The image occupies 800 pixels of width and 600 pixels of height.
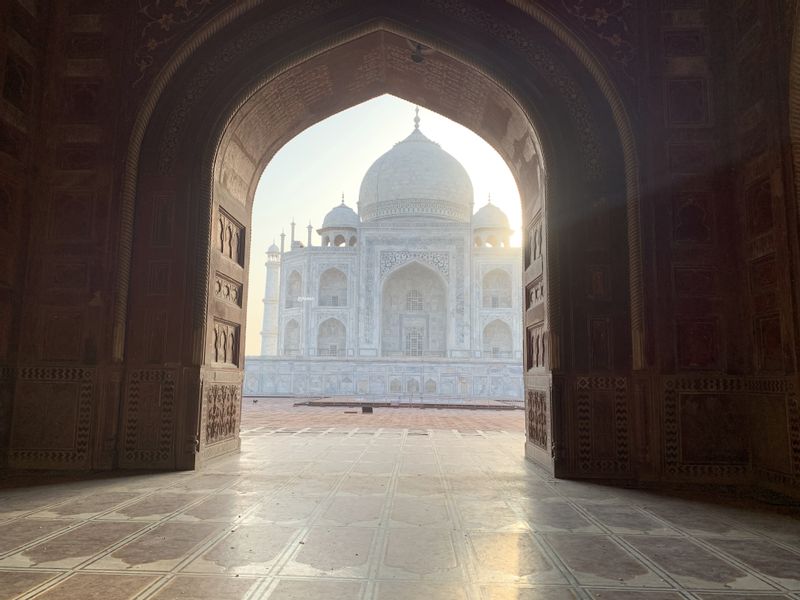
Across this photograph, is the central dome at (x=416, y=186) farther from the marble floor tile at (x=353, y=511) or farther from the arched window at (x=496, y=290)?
the marble floor tile at (x=353, y=511)

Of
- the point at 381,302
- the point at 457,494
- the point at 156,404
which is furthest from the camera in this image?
the point at 381,302

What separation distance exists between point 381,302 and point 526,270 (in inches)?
885

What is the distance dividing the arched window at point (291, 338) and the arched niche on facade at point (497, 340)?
9.86 meters

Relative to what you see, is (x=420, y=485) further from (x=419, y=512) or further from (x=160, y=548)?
(x=160, y=548)

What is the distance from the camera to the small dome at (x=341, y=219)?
31.9 meters

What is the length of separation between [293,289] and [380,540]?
96.5ft

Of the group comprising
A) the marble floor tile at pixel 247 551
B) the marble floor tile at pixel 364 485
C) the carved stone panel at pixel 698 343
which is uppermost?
the carved stone panel at pixel 698 343

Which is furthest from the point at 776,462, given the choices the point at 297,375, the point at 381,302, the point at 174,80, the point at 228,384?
the point at 381,302

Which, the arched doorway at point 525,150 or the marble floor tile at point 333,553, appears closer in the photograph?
the marble floor tile at point 333,553

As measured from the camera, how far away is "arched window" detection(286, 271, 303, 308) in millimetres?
31203

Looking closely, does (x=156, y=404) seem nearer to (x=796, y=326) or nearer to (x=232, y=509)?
(x=232, y=509)

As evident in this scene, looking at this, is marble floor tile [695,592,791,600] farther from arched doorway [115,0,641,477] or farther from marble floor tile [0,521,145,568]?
arched doorway [115,0,641,477]

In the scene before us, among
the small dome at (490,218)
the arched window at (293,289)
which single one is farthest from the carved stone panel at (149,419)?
the small dome at (490,218)

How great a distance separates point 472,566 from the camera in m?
2.38
